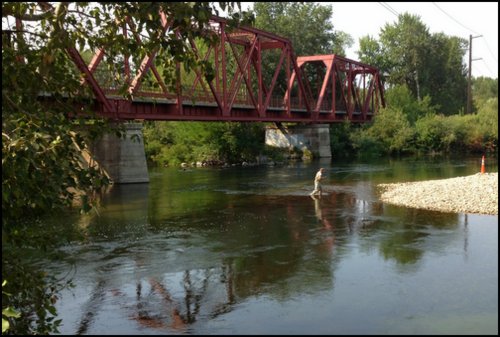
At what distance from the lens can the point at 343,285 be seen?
11.8 metres

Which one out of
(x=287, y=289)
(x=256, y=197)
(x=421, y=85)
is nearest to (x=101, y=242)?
(x=287, y=289)

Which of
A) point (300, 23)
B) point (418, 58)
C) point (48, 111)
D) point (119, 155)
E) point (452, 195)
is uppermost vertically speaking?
point (300, 23)

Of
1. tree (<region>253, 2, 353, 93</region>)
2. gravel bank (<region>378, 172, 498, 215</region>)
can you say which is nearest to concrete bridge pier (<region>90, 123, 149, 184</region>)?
gravel bank (<region>378, 172, 498, 215</region>)

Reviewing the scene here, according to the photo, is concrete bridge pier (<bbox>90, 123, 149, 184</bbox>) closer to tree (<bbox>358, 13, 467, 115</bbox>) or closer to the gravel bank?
the gravel bank

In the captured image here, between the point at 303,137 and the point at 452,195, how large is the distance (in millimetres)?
36268

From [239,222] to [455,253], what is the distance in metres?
7.86

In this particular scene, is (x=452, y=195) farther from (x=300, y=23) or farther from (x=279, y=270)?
(x=300, y=23)

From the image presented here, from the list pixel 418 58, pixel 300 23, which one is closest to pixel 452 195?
pixel 300 23

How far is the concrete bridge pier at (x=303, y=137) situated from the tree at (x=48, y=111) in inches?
2068

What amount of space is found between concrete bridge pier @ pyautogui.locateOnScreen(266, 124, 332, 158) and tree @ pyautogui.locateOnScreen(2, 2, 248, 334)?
5252 centimetres

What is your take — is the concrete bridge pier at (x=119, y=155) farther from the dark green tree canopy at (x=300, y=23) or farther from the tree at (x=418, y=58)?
the tree at (x=418, y=58)

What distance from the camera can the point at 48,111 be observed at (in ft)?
21.0

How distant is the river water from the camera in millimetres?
9773

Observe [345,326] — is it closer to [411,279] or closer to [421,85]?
[411,279]
